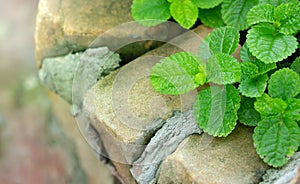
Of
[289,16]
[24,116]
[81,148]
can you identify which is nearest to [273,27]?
[289,16]

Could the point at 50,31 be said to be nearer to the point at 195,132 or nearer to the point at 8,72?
the point at 195,132

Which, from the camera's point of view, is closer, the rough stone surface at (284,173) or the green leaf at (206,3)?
the rough stone surface at (284,173)

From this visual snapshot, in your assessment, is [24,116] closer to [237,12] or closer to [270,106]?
[237,12]

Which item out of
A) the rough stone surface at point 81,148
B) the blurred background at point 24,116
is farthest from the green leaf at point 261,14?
the blurred background at point 24,116

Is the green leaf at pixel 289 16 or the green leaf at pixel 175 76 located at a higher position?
the green leaf at pixel 289 16

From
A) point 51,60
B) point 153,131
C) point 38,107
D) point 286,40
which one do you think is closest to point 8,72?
point 38,107

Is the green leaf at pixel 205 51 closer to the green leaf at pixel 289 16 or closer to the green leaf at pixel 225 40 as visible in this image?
the green leaf at pixel 225 40

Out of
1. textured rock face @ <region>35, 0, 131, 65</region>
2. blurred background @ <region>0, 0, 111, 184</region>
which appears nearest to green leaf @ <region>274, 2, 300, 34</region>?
textured rock face @ <region>35, 0, 131, 65</region>
